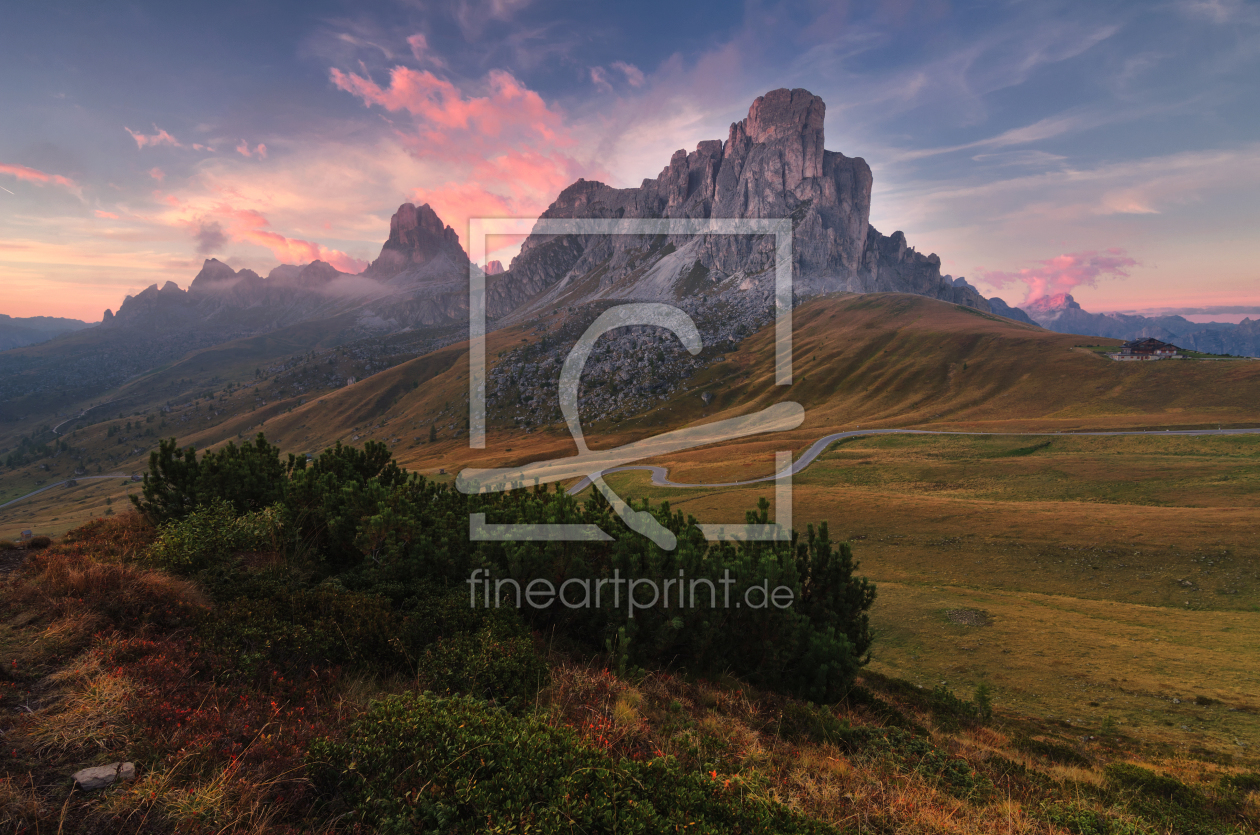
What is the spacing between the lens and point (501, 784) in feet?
21.0

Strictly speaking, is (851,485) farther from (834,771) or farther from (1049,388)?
(1049,388)

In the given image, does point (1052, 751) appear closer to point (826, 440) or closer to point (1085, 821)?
point (1085, 821)

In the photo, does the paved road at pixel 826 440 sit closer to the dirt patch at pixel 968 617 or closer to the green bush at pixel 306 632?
the dirt patch at pixel 968 617

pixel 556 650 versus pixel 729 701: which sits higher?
pixel 556 650

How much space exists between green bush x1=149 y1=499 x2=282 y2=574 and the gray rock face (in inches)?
319

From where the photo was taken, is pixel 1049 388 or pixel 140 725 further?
pixel 1049 388

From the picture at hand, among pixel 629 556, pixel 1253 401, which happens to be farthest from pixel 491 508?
pixel 1253 401

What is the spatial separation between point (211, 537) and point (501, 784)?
11.8 metres

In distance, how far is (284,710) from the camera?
7910mm

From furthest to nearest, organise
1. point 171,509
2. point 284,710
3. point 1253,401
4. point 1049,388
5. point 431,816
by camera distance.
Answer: point 1049,388
point 1253,401
point 171,509
point 284,710
point 431,816

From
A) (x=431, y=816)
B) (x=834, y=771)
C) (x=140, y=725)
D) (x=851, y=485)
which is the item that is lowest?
(x=851, y=485)

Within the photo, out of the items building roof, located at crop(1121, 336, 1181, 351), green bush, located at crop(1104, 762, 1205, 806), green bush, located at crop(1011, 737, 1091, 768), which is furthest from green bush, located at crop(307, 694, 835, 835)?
building roof, located at crop(1121, 336, 1181, 351)

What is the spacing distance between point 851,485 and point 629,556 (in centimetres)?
5336

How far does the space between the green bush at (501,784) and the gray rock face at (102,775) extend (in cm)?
185
